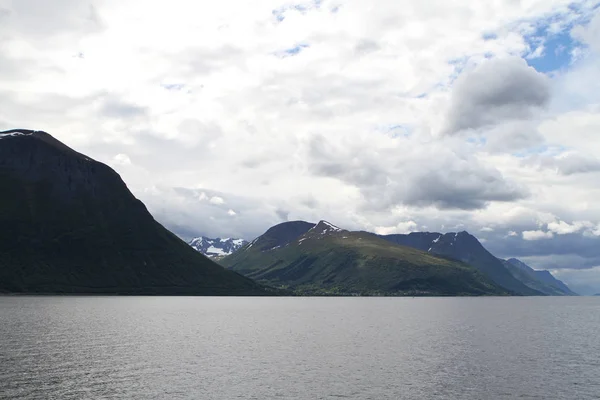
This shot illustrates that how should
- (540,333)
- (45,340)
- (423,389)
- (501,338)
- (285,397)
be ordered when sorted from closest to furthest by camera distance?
(285,397), (423,389), (45,340), (501,338), (540,333)

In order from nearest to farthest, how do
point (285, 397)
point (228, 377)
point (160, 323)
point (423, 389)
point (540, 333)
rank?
1. point (285, 397)
2. point (423, 389)
3. point (228, 377)
4. point (540, 333)
5. point (160, 323)

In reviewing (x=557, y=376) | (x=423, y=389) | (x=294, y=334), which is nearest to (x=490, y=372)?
(x=557, y=376)

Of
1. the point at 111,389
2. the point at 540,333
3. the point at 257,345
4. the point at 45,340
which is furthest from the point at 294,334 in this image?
the point at 111,389

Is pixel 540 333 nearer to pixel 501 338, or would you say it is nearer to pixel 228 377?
pixel 501 338

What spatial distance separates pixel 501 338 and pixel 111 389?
11758cm

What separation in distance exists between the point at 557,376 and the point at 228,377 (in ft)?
186

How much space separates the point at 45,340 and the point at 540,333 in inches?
5819

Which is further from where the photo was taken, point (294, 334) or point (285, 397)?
point (294, 334)

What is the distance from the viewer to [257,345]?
13112 centimetres

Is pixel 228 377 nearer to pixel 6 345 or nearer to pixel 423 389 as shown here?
pixel 423 389

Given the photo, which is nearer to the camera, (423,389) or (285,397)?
(285,397)

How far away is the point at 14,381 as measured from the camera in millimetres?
77250

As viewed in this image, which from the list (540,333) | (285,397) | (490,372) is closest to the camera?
(285,397)

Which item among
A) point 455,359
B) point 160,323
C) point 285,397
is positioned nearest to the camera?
point 285,397
